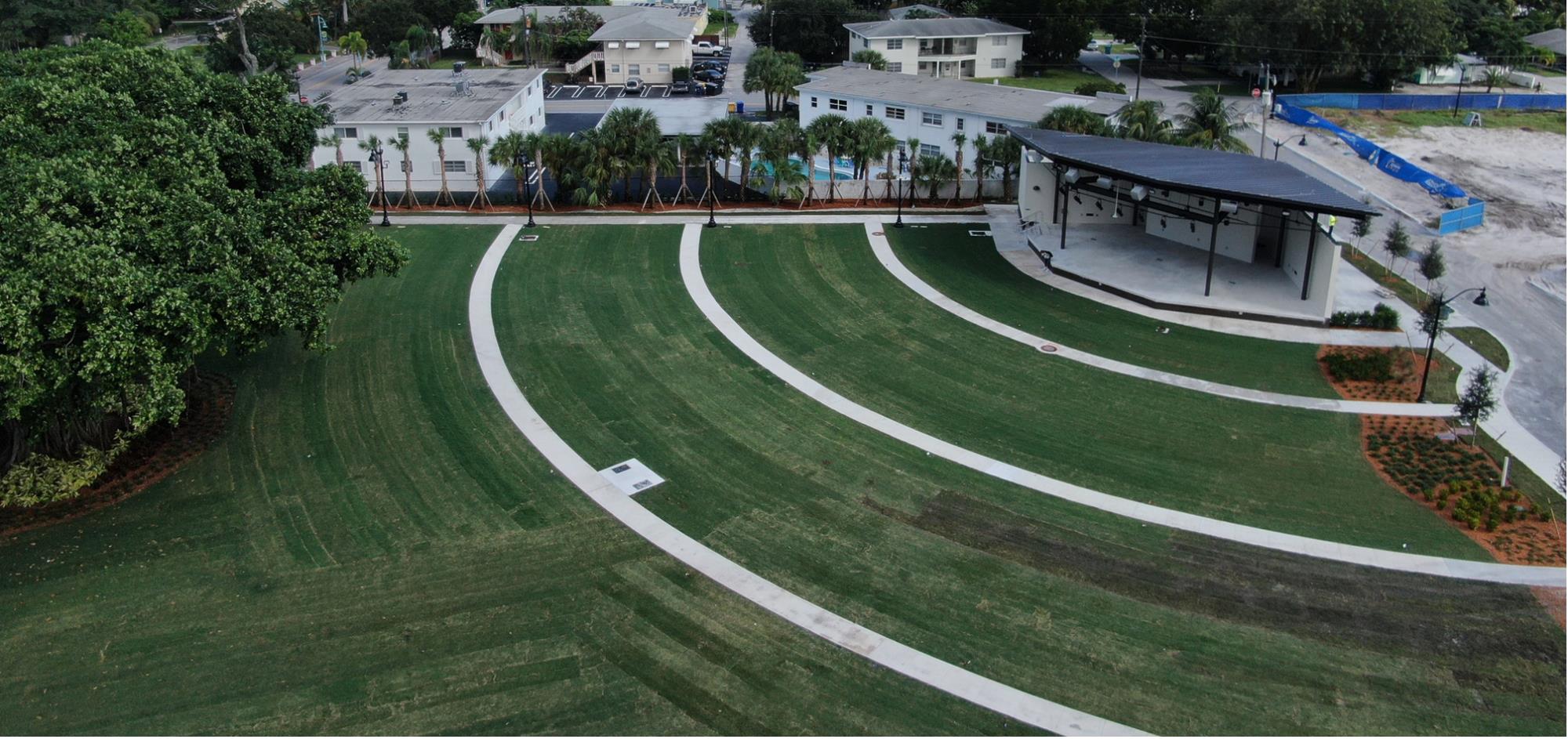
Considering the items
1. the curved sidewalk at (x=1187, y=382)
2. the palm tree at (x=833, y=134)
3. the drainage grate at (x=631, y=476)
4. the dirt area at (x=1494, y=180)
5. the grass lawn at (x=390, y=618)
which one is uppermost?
the palm tree at (x=833, y=134)

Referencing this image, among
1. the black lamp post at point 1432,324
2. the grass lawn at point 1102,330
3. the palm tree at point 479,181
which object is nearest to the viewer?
the black lamp post at point 1432,324

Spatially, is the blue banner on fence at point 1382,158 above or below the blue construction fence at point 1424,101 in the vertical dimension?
below

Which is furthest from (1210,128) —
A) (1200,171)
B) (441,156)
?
(441,156)

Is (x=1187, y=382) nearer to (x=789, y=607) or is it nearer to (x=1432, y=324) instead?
(x=1432, y=324)

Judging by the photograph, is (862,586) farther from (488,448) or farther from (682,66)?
(682,66)

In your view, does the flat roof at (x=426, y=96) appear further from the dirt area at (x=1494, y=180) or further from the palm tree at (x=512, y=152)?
the dirt area at (x=1494, y=180)

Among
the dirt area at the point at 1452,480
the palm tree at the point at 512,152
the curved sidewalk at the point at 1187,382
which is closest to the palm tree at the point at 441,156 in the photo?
the palm tree at the point at 512,152
